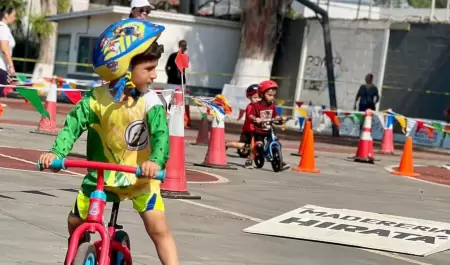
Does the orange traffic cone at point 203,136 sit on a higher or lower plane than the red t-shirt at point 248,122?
lower

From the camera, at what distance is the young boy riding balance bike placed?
6055 millimetres

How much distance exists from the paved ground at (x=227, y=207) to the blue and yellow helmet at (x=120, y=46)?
2146 millimetres

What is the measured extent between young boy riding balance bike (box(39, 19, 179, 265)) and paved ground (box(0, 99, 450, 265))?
1781 millimetres

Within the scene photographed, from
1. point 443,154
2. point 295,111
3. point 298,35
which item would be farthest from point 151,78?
point 298,35

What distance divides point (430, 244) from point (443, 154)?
63.3 ft

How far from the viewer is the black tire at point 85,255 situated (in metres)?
5.63

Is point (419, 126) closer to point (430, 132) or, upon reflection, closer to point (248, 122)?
point (430, 132)

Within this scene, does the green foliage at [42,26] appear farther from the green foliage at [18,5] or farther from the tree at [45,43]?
the green foliage at [18,5]

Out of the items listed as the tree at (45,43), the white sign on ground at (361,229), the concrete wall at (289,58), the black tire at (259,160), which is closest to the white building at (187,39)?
the tree at (45,43)

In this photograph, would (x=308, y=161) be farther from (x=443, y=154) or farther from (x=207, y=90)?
(x=207, y=90)

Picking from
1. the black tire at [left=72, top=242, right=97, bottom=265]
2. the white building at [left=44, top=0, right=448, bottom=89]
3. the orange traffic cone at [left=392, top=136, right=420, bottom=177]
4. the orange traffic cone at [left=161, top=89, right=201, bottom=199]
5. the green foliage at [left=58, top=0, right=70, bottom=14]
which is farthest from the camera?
the green foliage at [left=58, top=0, right=70, bottom=14]

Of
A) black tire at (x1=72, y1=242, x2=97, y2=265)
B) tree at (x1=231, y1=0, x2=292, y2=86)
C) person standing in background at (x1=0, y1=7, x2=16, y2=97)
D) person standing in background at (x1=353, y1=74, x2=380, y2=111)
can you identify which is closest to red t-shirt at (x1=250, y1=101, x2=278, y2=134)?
person standing in background at (x1=0, y1=7, x2=16, y2=97)

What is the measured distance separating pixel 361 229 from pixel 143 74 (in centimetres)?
505

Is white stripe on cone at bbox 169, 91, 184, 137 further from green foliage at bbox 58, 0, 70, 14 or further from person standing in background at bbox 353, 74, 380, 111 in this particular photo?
green foliage at bbox 58, 0, 70, 14
